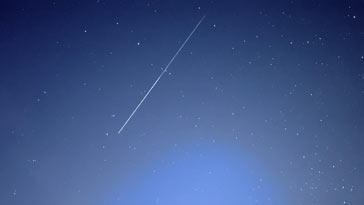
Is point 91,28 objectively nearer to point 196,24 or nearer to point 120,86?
point 120,86

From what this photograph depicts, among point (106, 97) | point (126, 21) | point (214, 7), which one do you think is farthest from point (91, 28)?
point (214, 7)

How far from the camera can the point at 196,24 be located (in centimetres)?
111

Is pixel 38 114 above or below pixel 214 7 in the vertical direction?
below

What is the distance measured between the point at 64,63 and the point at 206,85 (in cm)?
42

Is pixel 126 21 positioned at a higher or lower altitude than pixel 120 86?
higher

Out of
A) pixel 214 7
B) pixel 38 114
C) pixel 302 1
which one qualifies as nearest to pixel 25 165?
pixel 38 114

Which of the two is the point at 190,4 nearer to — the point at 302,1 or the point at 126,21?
the point at 126,21

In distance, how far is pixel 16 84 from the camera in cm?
111

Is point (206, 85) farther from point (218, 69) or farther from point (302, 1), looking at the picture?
Result: point (302, 1)

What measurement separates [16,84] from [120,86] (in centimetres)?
29

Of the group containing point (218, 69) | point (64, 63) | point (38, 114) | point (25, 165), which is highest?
point (218, 69)

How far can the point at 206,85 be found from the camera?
1.15m

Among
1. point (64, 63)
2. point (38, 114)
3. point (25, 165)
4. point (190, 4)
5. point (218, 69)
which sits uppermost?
point (190, 4)

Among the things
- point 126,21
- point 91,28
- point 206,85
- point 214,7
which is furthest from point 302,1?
point 91,28
